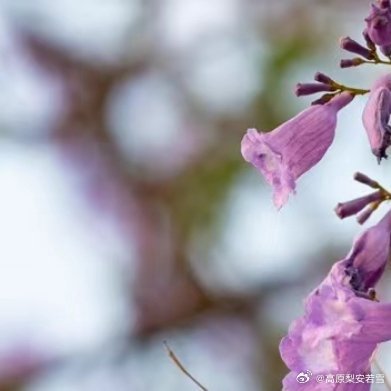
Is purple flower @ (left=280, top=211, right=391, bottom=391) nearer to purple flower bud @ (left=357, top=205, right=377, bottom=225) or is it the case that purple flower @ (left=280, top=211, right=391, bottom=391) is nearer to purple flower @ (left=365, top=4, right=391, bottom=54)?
purple flower bud @ (left=357, top=205, right=377, bottom=225)

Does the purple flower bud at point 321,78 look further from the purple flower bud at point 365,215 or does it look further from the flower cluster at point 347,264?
the purple flower bud at point 365,215

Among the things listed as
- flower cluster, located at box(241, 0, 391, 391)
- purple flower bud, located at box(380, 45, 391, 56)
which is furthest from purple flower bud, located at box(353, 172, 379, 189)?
purple flower bud, located at box(380, 45, 391, 56)

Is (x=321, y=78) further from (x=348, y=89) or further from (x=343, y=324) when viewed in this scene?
(x=343, y=324)

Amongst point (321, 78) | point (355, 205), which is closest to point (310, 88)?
point (321, 78)

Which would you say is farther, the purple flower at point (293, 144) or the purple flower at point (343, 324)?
the purple flower at point (293, 144)

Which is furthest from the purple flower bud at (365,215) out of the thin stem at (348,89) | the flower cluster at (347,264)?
the thin stem at (348,89)
